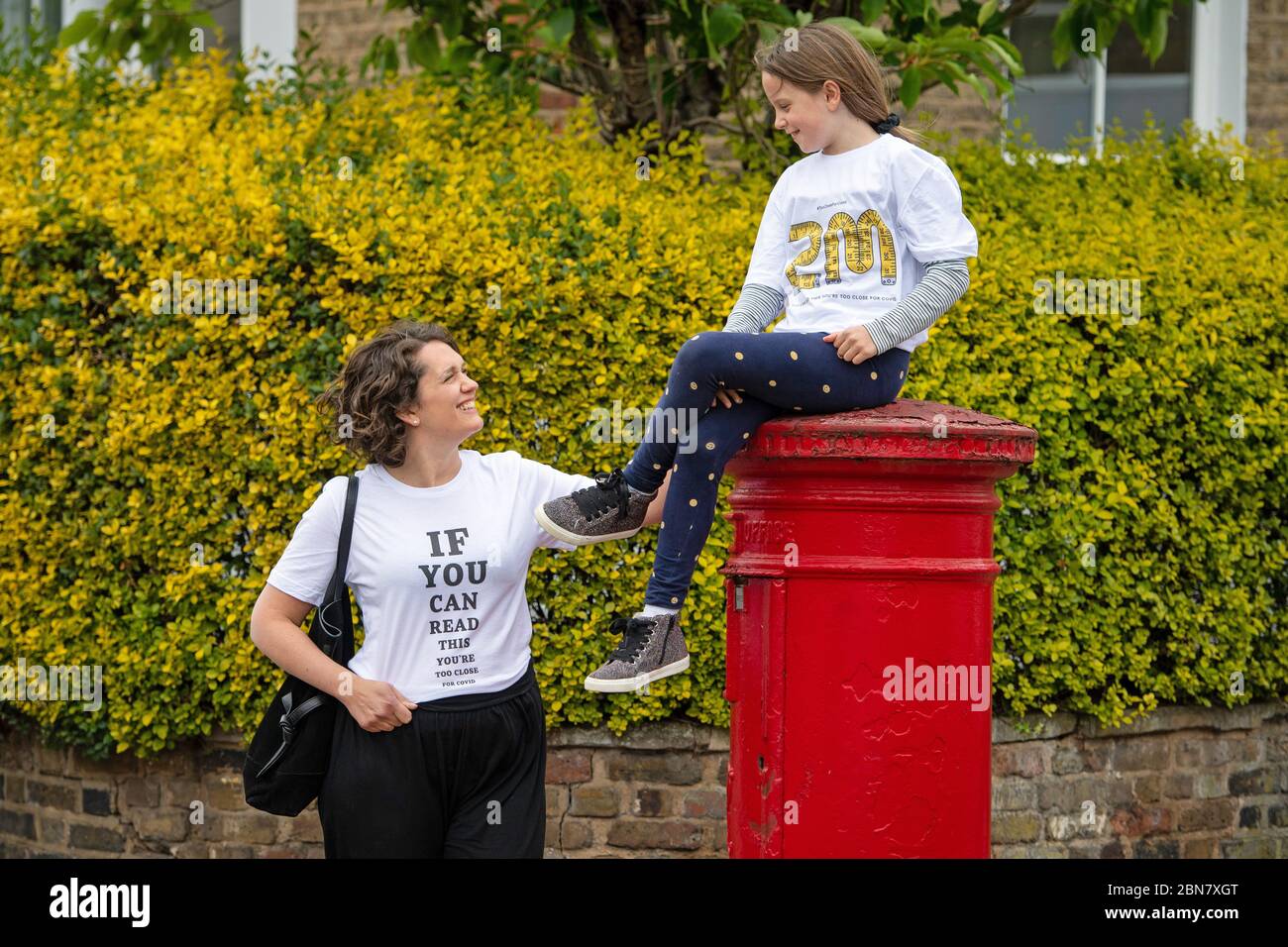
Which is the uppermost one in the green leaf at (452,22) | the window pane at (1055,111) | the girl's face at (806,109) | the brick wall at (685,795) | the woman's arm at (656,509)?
the window pane at (1055,111)

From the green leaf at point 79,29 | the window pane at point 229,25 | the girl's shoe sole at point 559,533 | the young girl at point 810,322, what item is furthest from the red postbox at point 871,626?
the window pane at point 229,25

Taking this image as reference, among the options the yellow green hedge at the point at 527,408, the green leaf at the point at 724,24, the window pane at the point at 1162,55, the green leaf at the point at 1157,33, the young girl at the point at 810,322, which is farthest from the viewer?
the window pane at the point at 1162,55

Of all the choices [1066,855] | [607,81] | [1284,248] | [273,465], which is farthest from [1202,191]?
[273,465]

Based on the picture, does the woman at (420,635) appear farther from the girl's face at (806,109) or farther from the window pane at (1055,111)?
the window pane at (1055,111)

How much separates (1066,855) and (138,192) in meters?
4.36

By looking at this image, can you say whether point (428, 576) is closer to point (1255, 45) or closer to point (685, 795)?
point (685, 795)

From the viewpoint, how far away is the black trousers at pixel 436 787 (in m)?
3.11

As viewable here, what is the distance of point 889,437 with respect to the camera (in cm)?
311

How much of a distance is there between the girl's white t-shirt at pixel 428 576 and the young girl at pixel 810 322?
0.16 m

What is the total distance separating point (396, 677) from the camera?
3170 millimetres

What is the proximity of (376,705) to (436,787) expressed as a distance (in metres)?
0.23

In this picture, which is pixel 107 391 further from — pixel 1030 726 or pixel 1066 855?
pixel 1066 855

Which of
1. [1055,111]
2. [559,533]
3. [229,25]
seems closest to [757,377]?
[559,533]

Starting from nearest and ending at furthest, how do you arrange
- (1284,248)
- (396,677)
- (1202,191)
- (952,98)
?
(396,677), (1284,248), (1202,191), (952,98)
